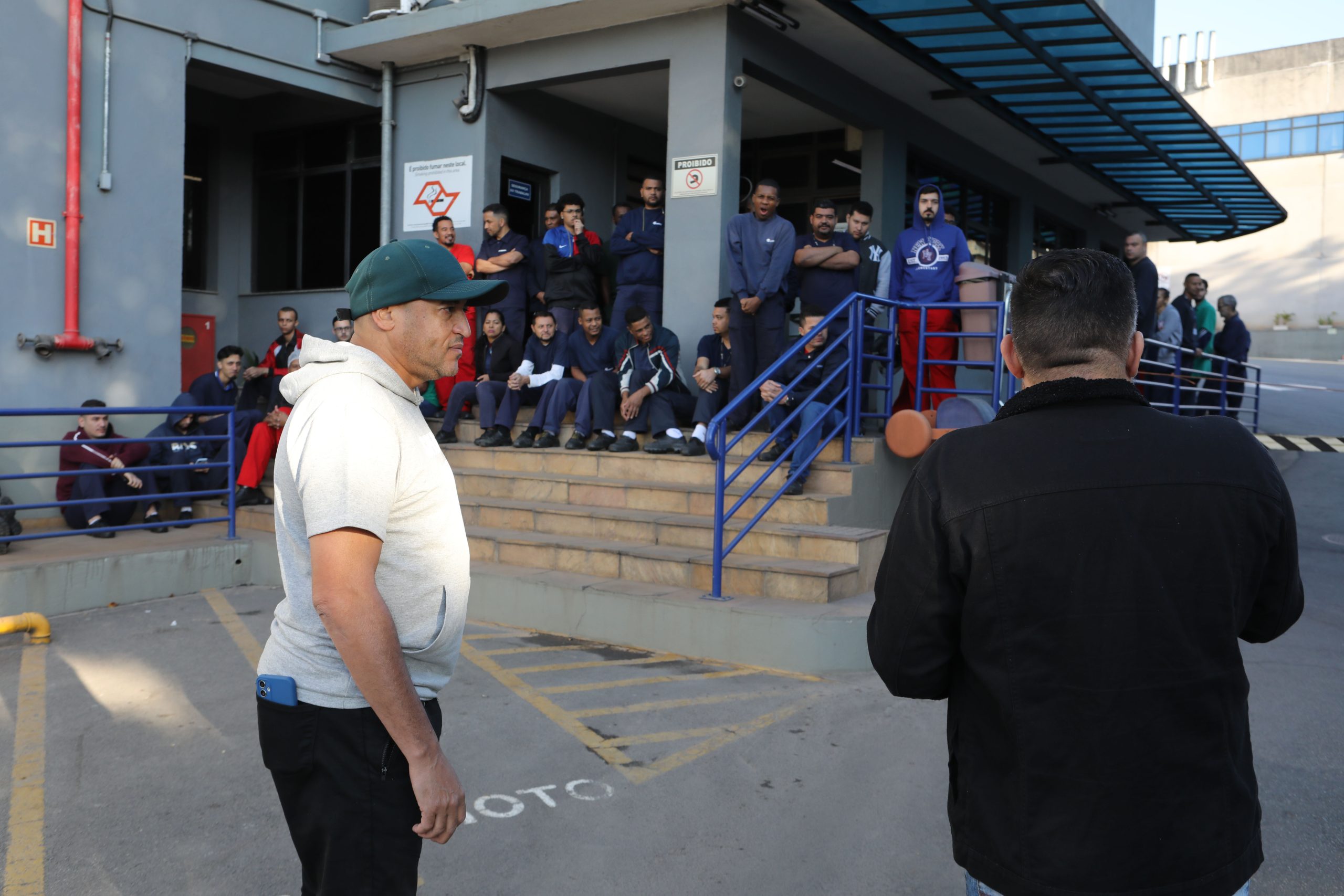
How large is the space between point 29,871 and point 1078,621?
11.5ft

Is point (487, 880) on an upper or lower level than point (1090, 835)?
lower

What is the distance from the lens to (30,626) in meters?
6.24

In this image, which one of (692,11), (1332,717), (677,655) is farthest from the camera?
(692,11)

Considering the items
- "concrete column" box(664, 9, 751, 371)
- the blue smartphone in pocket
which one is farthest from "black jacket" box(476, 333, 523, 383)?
the blue smartphone in pocket

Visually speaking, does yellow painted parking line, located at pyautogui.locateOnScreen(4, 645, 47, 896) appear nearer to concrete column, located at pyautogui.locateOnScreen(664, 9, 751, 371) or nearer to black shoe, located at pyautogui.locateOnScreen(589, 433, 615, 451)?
black shoe, located at pyautogui.locateOnScreen(589, 433, 615, 451)

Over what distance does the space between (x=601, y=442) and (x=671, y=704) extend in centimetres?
369

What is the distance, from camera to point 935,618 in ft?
5.66

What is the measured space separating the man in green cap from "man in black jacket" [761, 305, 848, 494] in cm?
524

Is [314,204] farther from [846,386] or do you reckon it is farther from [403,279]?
[403,279]

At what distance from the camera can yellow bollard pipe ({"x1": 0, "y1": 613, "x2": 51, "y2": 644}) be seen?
615 cm

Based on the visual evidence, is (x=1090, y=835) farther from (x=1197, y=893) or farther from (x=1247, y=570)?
(x=1247, y=570)

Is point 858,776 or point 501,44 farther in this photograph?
point 501,44

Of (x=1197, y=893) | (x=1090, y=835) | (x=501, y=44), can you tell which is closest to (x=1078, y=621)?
(x=1090, y=835)

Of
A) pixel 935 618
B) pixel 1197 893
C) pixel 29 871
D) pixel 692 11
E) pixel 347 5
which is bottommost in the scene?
pixel 29 871
